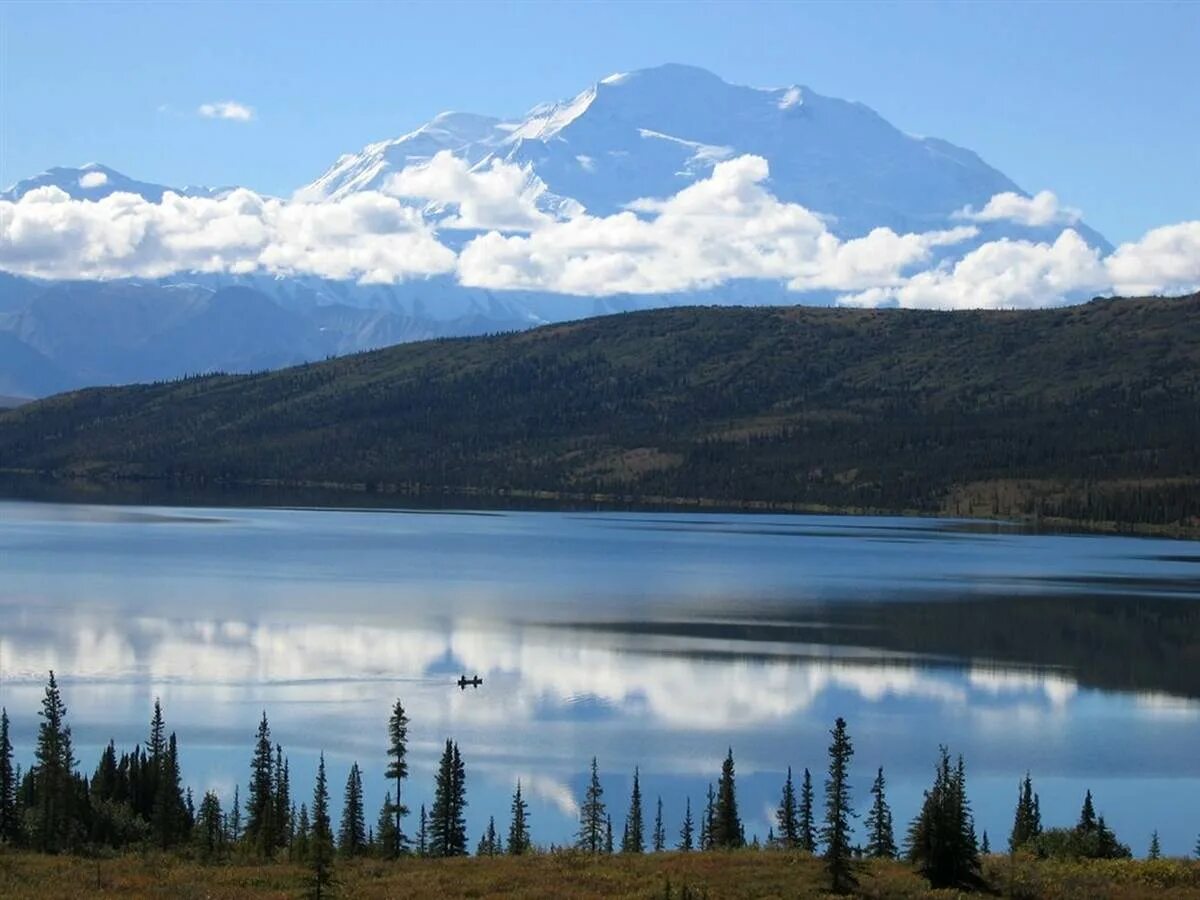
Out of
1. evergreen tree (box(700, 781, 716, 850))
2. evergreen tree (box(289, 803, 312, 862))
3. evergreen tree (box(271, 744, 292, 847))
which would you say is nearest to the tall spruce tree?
evergreen tree (box(700, 781, 716, 850))

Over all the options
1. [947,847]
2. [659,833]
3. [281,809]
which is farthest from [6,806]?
[947,847]

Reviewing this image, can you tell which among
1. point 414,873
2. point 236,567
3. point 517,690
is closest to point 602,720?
point 517,690

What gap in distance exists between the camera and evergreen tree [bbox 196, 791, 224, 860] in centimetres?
4907

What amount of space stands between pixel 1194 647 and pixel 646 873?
80.9 m

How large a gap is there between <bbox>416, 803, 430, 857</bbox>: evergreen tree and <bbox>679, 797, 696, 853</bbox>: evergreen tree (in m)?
8.79

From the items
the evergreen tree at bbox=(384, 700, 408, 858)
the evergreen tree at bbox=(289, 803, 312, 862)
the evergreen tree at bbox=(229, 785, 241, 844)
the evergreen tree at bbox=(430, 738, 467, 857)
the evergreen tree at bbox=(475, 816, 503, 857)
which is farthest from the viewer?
the evergreen tree at bbox=(229, 785, 241, 844)

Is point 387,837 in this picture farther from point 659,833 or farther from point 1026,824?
point 1026,824

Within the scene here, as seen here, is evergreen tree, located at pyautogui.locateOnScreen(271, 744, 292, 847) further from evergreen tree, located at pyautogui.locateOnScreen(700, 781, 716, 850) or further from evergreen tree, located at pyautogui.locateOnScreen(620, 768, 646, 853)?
evergreen tree, located at pyautogui.locateOnScreen(700, 781, 716, 850)

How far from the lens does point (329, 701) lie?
85688mm

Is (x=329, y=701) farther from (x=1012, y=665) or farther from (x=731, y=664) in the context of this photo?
(x=1012, y=665)

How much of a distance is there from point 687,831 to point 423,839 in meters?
9.30

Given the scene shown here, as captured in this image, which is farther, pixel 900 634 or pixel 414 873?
pixel 900 634

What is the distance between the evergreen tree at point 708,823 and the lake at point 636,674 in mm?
1828

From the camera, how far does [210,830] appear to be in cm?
5309
